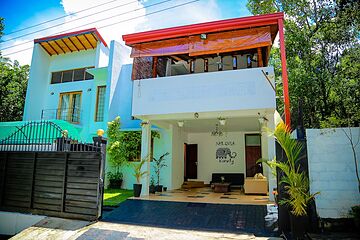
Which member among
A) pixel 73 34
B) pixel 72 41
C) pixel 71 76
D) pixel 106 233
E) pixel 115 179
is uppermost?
pixel 73 34

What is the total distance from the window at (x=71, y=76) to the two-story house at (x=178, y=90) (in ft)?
0.23

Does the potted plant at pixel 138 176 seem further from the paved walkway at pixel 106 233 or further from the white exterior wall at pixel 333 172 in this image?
the white exterior wall at pixel 333 172

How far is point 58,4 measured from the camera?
8883 mm

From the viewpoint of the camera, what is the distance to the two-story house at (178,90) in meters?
7.98

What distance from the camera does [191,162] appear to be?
14.1 metres

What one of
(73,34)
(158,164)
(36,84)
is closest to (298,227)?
(158,164)

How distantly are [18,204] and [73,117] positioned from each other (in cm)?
735

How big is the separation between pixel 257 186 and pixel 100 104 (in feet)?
29.1

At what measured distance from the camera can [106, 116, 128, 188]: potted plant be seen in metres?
11.0

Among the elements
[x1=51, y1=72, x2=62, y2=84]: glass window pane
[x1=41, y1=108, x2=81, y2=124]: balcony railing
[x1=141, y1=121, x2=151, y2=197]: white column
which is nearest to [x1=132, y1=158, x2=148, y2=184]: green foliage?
[x1=141, y1=121, x2=151, y2=197]: white column

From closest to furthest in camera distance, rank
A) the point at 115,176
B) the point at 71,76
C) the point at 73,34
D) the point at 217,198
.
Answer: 1. the point at 217,198
2. the point at 115,176
3. the point at 73,34
4. the point at 71,76

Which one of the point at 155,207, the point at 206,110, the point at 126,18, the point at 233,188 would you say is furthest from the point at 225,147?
the point at 126,18

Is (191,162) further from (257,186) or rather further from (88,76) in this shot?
(88,76)

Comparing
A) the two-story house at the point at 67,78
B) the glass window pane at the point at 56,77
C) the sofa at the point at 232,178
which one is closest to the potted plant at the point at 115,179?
the two-story house at the point at 67,78
